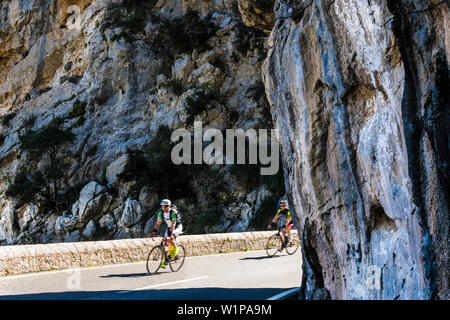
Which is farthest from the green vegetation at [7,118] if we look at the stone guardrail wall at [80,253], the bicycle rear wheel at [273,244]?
the bicycle rear wheel at [273,244]

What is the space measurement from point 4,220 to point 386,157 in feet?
107

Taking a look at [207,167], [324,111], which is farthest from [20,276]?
[207,167]

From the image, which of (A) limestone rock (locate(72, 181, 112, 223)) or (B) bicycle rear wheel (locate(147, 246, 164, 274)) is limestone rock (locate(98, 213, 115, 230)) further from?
(B) bicycle rear wheel (locate(147, 246, 164, 274))

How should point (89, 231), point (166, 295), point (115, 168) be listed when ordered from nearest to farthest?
point (166, 295)
point (89, 231)
point (115, 168)

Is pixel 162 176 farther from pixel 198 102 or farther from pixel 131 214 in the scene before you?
pixel 198 102

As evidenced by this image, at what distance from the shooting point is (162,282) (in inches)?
349

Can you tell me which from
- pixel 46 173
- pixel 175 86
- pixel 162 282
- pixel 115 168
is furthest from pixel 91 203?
pixel 162 282

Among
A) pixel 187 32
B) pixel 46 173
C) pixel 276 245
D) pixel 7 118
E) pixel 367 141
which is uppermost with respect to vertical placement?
pixel 187 32

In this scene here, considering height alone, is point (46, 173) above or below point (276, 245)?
above

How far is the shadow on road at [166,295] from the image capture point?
715cm

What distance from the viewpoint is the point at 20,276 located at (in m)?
9.12

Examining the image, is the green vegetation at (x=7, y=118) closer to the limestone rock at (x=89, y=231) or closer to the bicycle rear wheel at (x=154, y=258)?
the limestone rock at (x=89, y=231)

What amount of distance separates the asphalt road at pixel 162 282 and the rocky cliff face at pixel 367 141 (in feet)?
4.65

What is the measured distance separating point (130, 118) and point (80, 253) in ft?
81.4
